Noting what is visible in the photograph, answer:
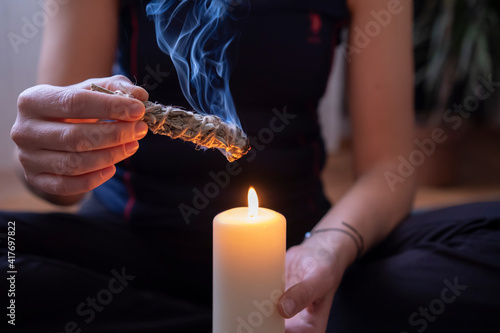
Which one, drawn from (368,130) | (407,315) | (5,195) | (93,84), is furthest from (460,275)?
(5,195)

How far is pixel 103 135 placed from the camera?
0.61m

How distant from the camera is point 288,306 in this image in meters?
0.62

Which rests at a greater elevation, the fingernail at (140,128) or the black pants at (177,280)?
the fingernail at (140,128)

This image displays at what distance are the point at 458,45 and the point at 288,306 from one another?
2.02 metres

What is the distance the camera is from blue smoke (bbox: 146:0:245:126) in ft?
2.71

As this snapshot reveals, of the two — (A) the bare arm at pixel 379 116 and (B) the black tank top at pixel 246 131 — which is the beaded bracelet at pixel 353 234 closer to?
(A) the bare arm at pixel 379 116

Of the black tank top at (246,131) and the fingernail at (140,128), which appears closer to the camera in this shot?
the fingernail at (140,128)

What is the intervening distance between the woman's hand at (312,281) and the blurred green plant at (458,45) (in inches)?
68.8

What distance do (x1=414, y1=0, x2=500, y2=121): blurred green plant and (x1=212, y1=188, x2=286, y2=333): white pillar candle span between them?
1964mm

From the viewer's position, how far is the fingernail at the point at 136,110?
0.58 metres

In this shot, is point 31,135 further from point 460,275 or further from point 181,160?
point 460,275

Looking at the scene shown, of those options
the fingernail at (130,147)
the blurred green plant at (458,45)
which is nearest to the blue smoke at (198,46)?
the fingernail at (130,147)

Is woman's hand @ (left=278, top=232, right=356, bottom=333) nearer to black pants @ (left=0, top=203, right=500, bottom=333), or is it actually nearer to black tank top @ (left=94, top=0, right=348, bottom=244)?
black pants @ (left=0, top=203, right=500, bottom=333)

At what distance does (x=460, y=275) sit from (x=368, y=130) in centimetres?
39
